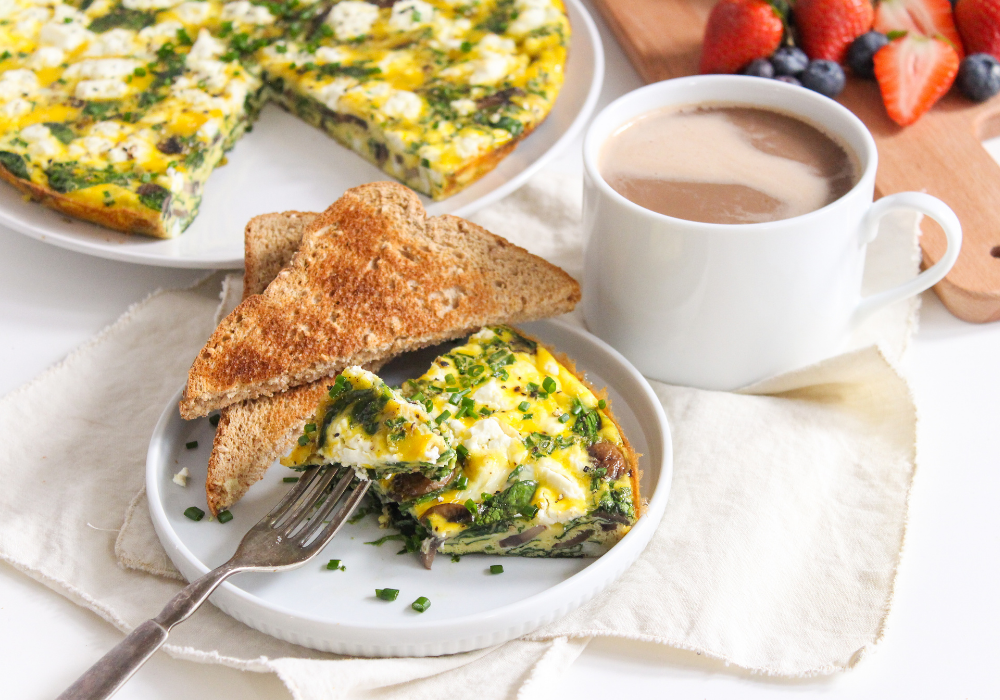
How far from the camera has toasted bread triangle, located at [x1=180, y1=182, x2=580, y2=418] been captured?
7.30ft

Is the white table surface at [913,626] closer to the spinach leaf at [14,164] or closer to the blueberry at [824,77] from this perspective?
the spinach leaf at [14,164]

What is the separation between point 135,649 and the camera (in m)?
1.65

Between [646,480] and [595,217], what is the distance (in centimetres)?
Result: 67

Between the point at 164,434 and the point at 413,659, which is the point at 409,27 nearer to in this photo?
the point at 164,434

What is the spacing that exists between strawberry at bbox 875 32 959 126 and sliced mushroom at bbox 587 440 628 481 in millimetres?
1952

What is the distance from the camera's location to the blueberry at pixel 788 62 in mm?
3305

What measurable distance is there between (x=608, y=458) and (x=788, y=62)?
2030mm

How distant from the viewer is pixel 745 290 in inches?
87.3

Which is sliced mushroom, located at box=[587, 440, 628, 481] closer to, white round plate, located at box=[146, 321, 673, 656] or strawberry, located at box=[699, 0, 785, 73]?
white round plate, located at box=[146, 321, 673, 656]

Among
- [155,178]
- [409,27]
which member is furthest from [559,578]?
[409,27]

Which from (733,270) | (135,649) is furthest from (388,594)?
(733,270)

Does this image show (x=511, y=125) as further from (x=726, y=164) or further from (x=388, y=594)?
(x=388, y=594)

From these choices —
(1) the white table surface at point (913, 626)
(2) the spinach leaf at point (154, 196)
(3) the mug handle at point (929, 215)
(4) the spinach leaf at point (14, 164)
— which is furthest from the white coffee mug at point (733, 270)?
(4) the spinach leaf at point (14, 164)

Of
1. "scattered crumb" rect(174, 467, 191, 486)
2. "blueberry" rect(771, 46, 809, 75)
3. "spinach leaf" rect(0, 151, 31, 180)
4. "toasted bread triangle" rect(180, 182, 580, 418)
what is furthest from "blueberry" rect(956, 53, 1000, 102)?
"spinach leaf" rect(0, 151, 31, 180)
